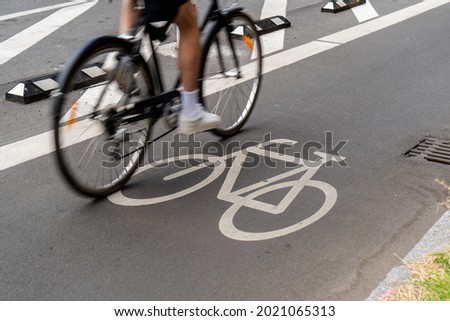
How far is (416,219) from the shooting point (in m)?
4.12

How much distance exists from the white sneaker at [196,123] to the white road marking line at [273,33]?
10.3 feet

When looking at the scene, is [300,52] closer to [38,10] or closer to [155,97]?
[155,97]

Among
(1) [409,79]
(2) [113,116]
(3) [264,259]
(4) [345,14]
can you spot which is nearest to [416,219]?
(3) [264,259]

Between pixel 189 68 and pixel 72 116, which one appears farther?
pixel 189 68

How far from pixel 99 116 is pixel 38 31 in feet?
15.7

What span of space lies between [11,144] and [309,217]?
2.32 m

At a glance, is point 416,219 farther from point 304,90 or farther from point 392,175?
point 304,90

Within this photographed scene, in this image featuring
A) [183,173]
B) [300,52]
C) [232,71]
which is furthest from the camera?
[300,52]

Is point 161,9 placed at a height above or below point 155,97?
above

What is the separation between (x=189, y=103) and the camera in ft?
15.0

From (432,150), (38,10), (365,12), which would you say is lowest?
(365,12)

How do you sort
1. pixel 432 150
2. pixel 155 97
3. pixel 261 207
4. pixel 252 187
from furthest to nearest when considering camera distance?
pixel 432 150
pixel 252 187
pixel 155 97
pixel 261 207

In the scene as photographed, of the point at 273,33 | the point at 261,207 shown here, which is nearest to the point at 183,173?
the point at 261,207

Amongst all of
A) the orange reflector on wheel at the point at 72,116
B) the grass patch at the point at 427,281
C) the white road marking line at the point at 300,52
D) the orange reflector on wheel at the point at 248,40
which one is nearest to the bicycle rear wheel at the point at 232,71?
the orange reflector on wheel at the point at 248,40
